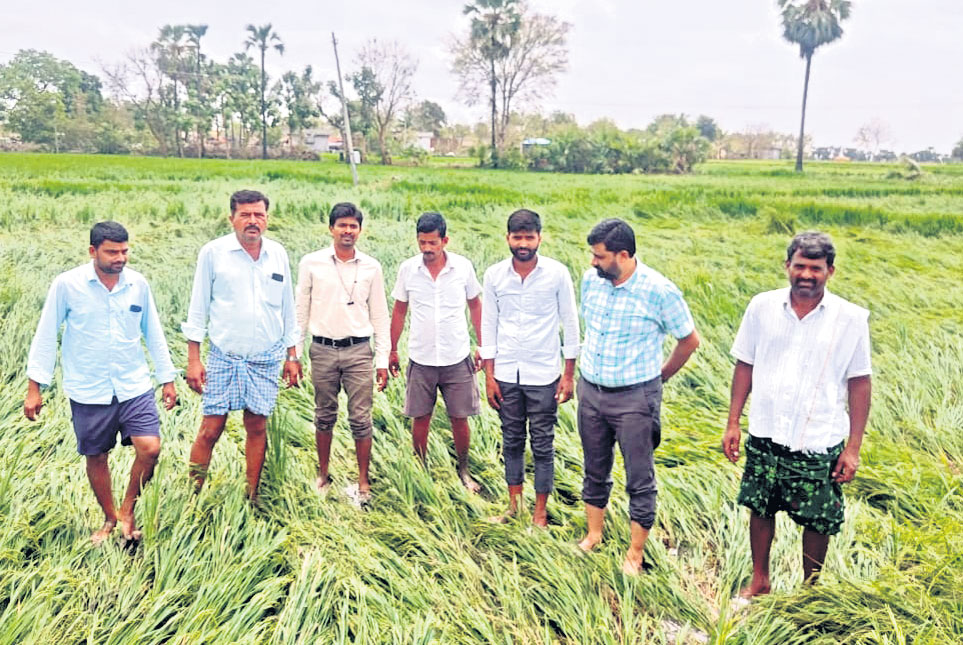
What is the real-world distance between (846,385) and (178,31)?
180 feet

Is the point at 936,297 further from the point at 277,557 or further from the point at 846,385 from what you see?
the point at 277,557

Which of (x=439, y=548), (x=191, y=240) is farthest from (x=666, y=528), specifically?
(x=191, y=240)

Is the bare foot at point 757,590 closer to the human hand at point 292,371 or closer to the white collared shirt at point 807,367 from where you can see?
the white collared shirt at point 807,367

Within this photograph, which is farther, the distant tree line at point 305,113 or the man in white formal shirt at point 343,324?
the distant tree line at point 305,113

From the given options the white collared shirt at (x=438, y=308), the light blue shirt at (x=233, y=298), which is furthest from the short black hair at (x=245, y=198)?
the white collared shirt at (x=438, y=308)

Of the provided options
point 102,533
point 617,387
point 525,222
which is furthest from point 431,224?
point 102,533

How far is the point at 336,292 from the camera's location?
2957 millimetres

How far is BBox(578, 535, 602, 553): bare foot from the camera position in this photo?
8.23 feet

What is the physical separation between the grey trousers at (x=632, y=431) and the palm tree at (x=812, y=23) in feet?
131

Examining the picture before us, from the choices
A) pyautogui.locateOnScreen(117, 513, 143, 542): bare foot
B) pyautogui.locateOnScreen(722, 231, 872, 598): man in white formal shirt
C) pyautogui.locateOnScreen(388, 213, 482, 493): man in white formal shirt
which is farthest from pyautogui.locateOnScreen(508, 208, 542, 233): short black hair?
pyautogui.locateOnScreen(117, 513, 143, 542): bare foot

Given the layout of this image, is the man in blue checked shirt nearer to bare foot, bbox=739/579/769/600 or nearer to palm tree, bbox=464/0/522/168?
bare foot, bbox=739/579/769/600

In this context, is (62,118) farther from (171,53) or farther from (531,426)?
(531,426)

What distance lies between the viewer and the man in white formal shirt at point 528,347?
106 inches

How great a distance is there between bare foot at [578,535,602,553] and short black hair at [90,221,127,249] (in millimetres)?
2054
